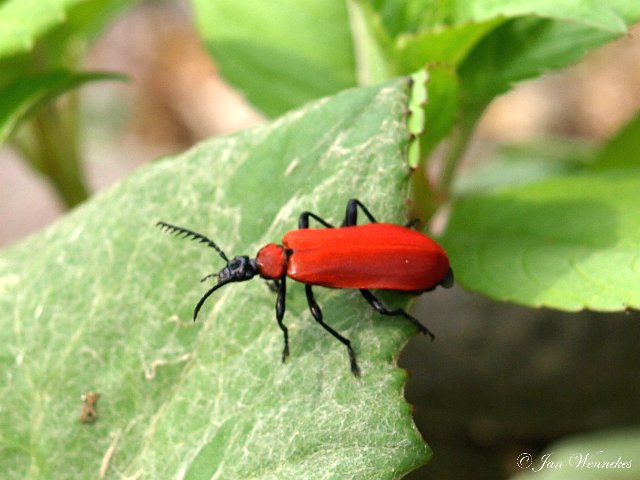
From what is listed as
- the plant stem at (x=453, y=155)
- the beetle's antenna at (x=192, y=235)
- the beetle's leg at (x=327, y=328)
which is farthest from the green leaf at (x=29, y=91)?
the plant stem at (x=453, y=155)

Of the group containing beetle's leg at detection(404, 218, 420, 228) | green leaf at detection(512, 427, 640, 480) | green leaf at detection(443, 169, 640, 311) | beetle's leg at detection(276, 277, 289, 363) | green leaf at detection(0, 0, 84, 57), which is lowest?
green leaf at detection(512, 427, 640, 480)

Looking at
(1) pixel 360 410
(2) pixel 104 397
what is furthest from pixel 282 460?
(2) pixel 104 397

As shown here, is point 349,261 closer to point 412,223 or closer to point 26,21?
point 412,223

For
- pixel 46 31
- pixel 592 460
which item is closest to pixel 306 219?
pixel 46 31

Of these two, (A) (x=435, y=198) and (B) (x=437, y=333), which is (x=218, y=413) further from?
(B) (x=437, y=333)

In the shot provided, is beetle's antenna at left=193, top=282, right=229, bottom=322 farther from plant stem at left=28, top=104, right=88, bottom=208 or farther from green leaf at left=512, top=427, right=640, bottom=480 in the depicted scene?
green leaf at left=512, top=427, right=640, bottom=480

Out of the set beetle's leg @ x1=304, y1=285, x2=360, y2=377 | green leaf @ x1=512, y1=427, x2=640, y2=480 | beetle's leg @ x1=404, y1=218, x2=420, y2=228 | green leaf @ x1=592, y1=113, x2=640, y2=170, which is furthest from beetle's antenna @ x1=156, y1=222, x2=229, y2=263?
green leaf @ x1=592, y1=113, x2=640, y2=170
